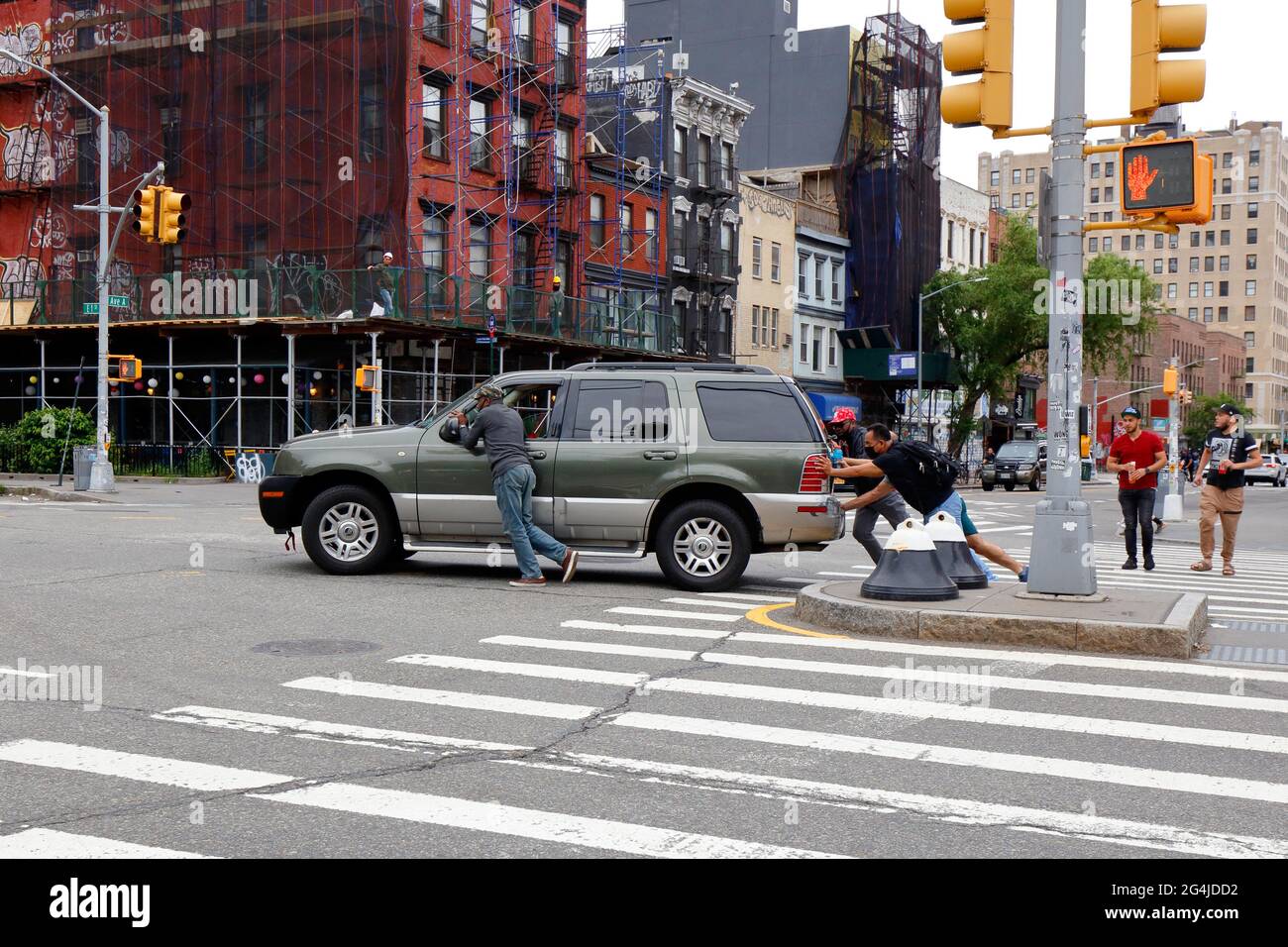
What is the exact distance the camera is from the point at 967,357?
212 feet

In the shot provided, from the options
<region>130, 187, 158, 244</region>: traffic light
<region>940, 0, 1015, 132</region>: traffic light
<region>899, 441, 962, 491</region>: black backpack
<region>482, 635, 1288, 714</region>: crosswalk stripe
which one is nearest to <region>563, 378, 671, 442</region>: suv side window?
<region>899, 441, 962, 491</region>: black backpack

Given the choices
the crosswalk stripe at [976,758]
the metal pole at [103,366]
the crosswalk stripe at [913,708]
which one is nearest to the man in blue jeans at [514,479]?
the crosswalk stripe at [913,708]

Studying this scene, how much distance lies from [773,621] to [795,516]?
1842mm

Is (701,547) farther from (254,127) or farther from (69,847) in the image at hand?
(254,127)

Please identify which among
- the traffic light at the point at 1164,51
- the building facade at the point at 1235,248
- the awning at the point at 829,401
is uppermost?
the building facade at the point at 1235,248

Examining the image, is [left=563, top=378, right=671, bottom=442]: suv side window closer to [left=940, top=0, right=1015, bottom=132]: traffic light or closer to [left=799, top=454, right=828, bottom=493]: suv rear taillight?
[left=799, top=454, right=828, bottom=493]: suv rear taillight

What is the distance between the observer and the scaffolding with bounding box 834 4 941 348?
62.1 meters

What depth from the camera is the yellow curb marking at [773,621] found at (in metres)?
10.1

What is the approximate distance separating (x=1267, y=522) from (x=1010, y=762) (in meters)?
27.5

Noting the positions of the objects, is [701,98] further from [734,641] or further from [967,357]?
[734,641]

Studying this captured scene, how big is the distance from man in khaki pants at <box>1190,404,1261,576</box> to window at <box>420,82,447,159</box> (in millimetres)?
26630

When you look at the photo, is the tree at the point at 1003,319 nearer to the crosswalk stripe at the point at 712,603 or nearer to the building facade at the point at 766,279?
the building facade at the point at 766,279

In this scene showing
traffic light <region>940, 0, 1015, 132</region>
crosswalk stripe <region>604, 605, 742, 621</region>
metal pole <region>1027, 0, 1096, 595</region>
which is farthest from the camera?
crosswalk stripe <region>604, 605, 742, 621</region>

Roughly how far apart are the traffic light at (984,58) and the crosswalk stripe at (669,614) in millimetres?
4281
